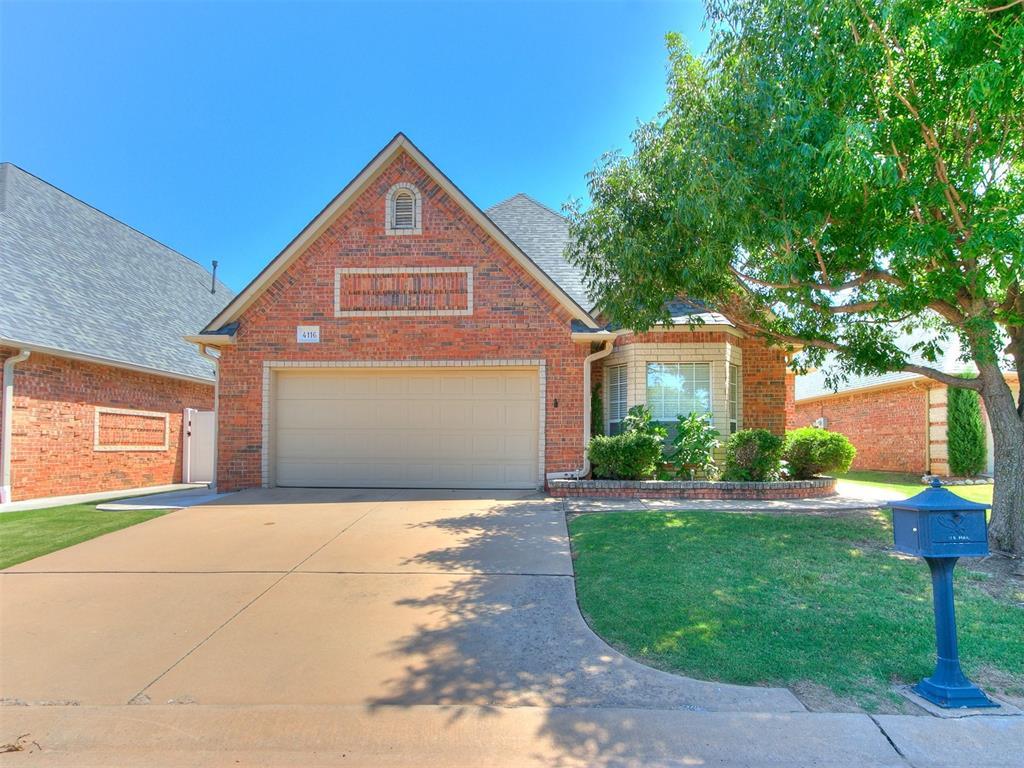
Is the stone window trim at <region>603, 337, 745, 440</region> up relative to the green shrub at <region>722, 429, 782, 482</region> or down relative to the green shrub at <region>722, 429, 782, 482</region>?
up

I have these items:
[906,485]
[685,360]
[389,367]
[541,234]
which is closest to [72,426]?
[389,367]

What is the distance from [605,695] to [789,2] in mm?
7130

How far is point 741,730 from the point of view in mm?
3369

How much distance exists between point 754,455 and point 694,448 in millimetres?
1038

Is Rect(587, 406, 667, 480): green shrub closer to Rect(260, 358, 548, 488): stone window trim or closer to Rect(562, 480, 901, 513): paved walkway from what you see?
Rect(562, 480, 901, 513): paved walkway

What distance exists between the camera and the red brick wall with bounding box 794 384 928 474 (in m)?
17.2

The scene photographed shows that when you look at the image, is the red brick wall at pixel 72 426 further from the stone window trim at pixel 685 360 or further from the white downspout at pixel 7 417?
the stone window trim at pixel 685 360

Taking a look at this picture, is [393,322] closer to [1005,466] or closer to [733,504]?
[733,504]

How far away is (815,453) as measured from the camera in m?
11.6

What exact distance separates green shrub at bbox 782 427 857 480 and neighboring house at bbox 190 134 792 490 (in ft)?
4.43

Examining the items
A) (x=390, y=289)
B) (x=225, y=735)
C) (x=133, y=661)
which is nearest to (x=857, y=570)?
(x=225, y=735)

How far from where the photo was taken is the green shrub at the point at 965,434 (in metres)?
15.3

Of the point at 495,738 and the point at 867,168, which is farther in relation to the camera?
the point at 867,168

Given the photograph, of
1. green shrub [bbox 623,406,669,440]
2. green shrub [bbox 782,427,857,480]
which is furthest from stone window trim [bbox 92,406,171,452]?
green shrub [bbox 782,427,857,480]
